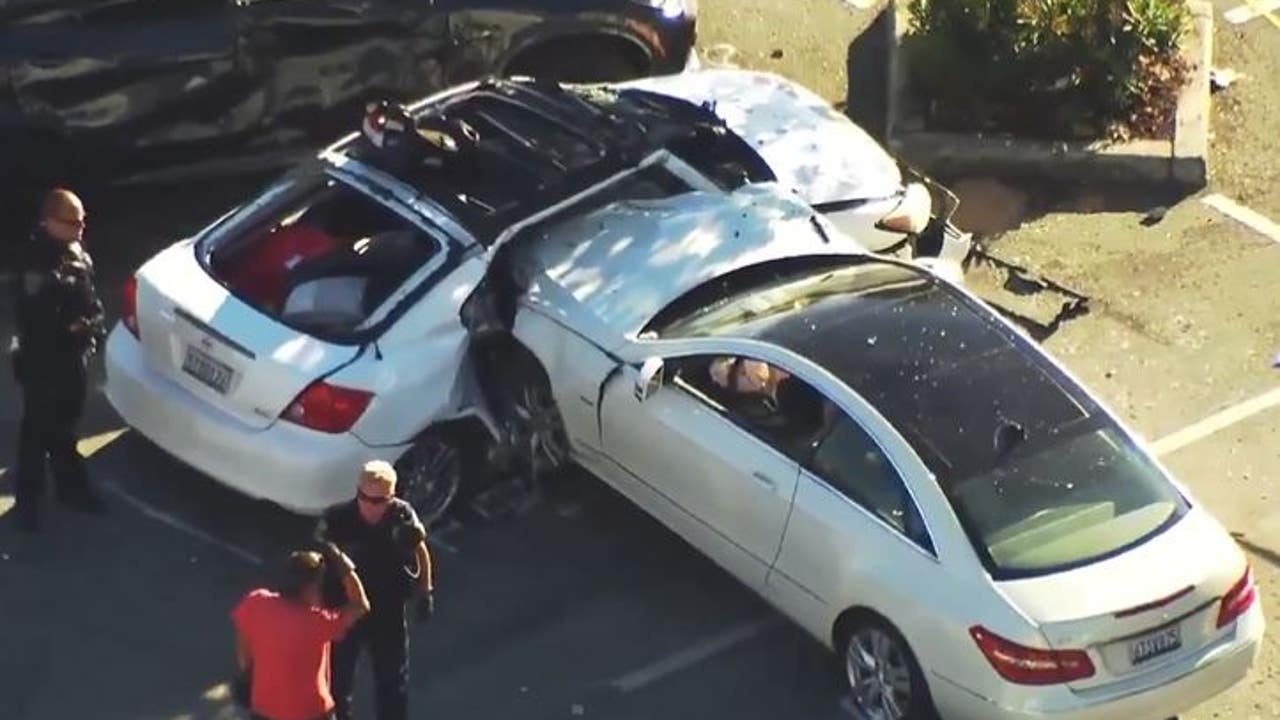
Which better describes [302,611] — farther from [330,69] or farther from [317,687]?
[330,69]

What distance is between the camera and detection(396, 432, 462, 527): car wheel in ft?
35.1

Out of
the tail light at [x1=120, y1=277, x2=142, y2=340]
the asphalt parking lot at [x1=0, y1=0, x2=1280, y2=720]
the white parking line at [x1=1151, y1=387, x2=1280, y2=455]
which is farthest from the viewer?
the white parking line at [x1=1151, y1=387, x2=1280, y2=455]

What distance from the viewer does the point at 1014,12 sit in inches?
563

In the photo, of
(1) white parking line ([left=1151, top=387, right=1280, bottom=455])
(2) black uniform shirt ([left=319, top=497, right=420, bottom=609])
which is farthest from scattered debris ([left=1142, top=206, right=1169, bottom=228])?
(2) black uniform shirt ([left=319, top=497, right=420, bottom=609])

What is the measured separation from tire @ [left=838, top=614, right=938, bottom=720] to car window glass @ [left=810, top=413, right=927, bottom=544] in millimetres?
431

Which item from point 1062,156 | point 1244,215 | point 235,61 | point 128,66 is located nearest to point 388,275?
point 235,61

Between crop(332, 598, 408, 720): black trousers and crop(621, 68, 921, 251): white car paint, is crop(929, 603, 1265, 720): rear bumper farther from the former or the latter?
crop(621, 68, 921, 251): white car paint

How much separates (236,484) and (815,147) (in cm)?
355

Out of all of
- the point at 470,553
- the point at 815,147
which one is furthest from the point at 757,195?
the point at 470,553

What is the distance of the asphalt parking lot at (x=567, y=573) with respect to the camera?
33.0ft

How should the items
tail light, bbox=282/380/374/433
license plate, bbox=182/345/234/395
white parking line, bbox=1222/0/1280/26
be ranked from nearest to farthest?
tail light, bbox=282/380/374/433 → license plate, bbox=182/345/234/395 → white parking line, bbox=1222/0/1280/26

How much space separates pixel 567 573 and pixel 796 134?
2.85 metres

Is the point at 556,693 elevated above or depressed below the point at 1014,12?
below

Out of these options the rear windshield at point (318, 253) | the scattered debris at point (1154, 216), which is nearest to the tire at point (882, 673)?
the rear windshield at point (318, 253)
